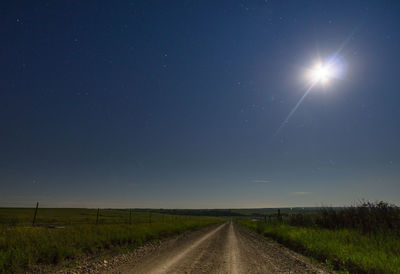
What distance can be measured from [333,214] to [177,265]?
14.5 m

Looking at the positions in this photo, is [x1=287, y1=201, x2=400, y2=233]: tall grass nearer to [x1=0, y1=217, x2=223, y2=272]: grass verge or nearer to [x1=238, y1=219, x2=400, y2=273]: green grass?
[x1=238, y1=219, x2=400, y2=273]: green grass

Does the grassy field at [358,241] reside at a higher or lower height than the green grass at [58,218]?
higher

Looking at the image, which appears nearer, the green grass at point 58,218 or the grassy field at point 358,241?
the grassy field at point 358,241

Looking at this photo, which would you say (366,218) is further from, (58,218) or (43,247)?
(58,218)

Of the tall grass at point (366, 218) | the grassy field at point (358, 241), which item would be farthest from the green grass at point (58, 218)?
the tall grass at point (366, 218)

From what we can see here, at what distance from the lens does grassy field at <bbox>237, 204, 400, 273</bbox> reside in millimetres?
7309

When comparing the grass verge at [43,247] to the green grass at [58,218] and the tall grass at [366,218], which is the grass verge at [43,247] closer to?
the green grass at [58,218]

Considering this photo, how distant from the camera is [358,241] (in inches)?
416

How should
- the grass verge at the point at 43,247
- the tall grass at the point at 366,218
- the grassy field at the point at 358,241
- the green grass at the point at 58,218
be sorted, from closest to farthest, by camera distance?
the grass verge at the point at 43,247 < the grassy field at the point at 358,241 < the tall grass at the point at 366,218 < the green grass at the point at 58,218

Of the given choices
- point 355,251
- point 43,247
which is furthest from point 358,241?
point 43,247

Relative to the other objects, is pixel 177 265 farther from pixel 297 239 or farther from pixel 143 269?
pixel 297 239

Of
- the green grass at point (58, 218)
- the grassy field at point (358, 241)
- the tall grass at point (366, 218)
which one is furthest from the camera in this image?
the green grass at point (58, 218)

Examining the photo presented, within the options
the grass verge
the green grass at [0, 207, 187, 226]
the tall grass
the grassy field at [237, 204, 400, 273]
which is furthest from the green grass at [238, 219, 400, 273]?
the green grass at [0, 207, 187, 226]

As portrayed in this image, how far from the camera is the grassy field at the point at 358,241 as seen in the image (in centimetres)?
731
